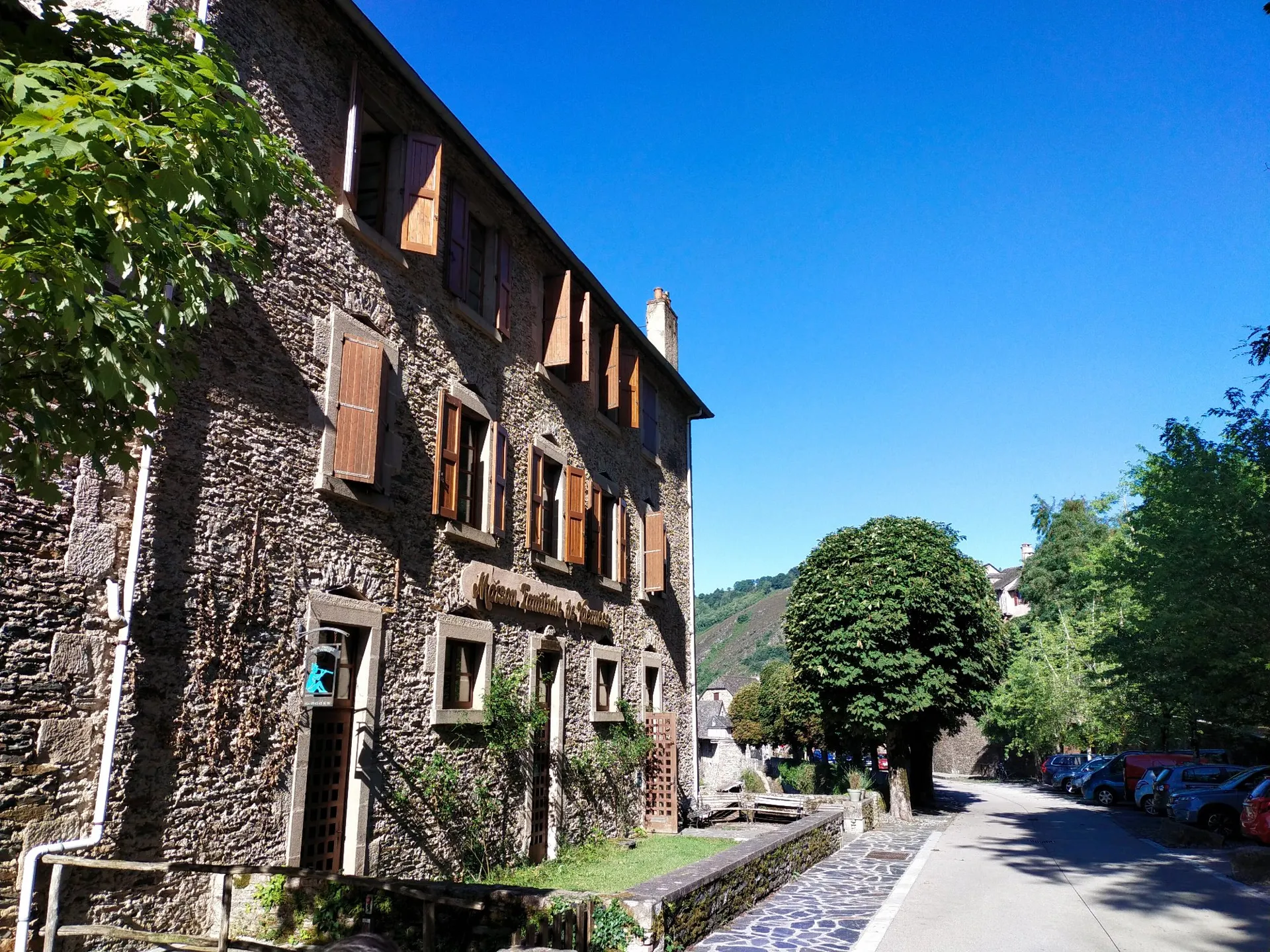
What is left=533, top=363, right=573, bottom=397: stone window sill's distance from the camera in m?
13.5

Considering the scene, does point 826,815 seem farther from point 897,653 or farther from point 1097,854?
point 897,653

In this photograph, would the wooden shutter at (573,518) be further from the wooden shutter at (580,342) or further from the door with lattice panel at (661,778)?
the door with lattice panel at (661,778)

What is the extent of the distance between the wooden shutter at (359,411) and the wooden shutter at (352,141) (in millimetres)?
1630

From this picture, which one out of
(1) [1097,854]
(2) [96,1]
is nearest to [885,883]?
(1) [1097,854]

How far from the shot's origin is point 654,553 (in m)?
17.3

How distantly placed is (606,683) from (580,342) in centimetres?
592

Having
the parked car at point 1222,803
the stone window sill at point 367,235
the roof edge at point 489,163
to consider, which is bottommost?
the parked car at point 1222,803

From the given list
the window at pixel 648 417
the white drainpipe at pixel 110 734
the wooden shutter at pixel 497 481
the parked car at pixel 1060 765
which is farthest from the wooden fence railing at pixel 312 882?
the parked car at pixel 1060 765

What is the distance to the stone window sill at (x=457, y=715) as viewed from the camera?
10.2 metres

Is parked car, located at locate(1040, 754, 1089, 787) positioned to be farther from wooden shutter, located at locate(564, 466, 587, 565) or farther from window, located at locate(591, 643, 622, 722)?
wooden shutter, located at locate(564, 466, 587, 565)

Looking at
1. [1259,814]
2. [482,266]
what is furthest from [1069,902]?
[482,266]

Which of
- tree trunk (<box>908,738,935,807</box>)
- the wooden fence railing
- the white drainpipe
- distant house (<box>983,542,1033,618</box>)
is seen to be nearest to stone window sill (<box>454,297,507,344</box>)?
the white drainpipe

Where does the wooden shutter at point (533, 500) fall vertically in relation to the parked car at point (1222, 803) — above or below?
above

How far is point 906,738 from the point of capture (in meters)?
22.8
